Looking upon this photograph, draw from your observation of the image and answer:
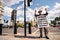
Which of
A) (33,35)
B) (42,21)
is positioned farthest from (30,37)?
(42,21)

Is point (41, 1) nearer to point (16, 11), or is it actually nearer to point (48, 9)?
point (48, 9)

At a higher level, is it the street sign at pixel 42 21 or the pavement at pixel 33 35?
the street sign at pixel 42 21

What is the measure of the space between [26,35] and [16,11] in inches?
18.8

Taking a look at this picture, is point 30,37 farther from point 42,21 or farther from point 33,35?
point 42,21

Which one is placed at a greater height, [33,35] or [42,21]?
[42,21]

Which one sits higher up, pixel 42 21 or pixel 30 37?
pixel 42 21

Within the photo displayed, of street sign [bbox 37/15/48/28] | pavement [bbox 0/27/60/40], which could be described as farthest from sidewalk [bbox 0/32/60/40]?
street sign [bbox 37/15/48/28]

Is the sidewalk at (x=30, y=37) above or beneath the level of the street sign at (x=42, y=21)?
beneath

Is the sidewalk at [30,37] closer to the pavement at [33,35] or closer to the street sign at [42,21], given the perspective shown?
the pavement at [33,35]

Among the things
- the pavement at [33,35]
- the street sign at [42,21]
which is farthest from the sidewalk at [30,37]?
the street sign at [42,21]

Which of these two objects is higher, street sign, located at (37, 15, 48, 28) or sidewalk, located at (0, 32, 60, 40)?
street sign, located at (37, 15, 48, 28)

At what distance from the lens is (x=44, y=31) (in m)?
3.33

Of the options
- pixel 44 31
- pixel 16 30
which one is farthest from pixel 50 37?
pixel 16 30

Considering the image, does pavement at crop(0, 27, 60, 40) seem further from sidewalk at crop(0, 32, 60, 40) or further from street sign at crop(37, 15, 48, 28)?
street sign at crop(37, 15, 48, 28)
